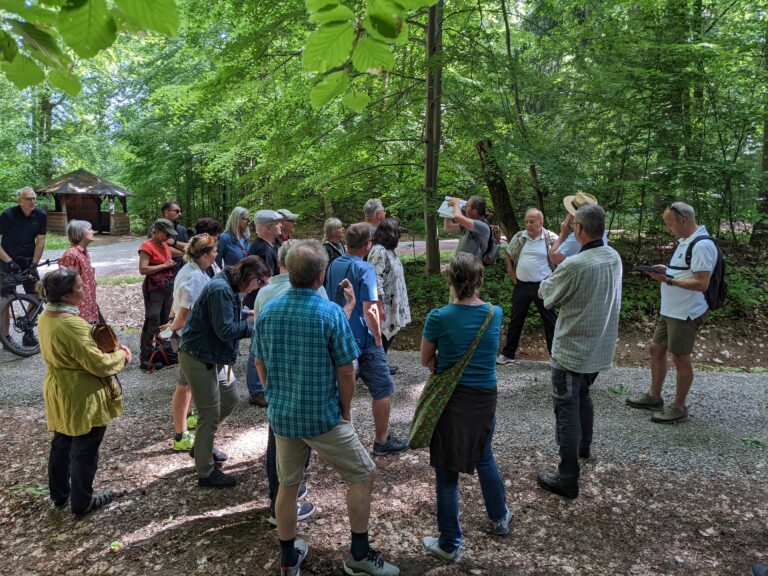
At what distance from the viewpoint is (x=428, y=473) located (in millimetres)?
3723

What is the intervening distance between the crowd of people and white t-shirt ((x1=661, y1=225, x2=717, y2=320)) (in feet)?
0.04

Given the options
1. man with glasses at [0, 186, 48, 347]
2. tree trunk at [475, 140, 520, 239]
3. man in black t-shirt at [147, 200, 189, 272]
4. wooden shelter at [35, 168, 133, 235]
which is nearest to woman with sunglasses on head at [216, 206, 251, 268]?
man in black t-shirt at [147, 200, 189, 272]

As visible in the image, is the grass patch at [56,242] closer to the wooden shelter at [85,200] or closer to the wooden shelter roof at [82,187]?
the wooden shelter at [85,200]

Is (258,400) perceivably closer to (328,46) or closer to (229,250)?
(229,250)

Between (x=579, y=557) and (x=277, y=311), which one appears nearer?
(x=277, y=311)

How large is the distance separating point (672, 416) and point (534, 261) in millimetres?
2115

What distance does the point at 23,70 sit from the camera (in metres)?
1.71

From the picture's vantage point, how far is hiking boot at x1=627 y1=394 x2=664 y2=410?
4.73m

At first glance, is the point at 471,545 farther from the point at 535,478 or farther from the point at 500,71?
the point at 500,71

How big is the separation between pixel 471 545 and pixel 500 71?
7.21 m

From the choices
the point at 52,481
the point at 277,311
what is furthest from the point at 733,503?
the point at 52,481

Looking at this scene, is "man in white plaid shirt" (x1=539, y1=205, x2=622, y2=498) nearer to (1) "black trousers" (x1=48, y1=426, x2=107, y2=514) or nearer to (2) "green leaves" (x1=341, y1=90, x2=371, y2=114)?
(2) "green leaves" (x1=341, y1=90, x2=371, y2=114)

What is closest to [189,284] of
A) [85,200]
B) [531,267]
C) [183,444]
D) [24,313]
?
[183,444]

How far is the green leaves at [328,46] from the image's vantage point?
1582mm
